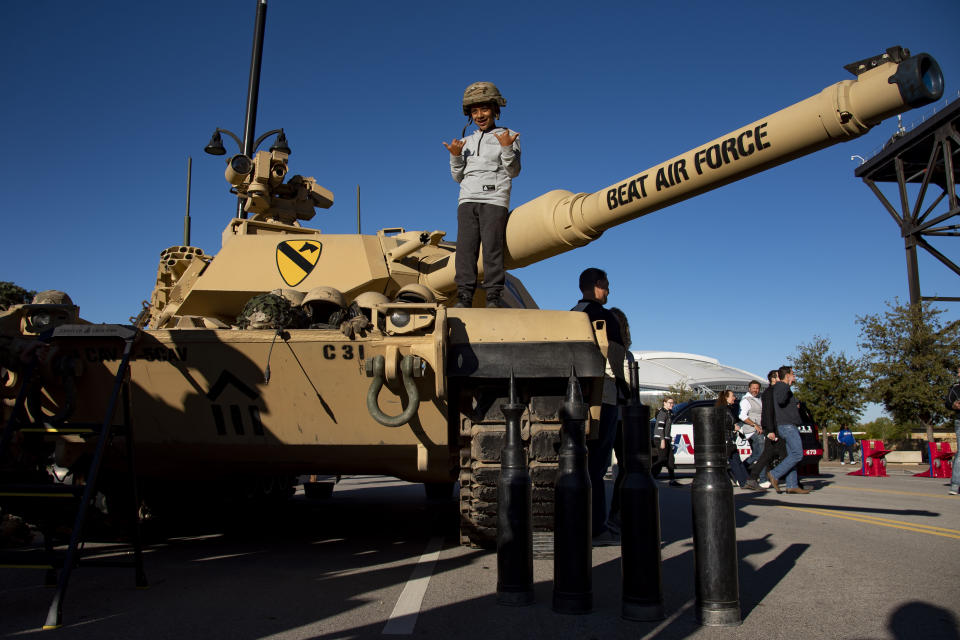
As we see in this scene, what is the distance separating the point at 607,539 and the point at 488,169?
2.90 meters

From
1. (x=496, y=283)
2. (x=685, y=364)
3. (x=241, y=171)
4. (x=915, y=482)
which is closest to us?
(x=496, y=283)

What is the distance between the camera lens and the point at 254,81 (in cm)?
1171

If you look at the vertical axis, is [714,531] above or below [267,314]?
below

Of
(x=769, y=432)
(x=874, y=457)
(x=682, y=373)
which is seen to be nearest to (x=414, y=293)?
(x=769, y=432)

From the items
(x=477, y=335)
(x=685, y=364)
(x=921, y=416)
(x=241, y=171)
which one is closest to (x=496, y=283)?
(x=477, y=335)

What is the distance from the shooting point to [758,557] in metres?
4.96

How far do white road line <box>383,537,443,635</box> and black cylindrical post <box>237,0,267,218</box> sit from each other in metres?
7.42

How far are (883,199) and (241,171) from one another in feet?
84.6

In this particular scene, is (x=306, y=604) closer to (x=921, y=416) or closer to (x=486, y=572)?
(x=486, y=572)

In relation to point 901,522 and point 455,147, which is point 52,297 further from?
point 901,522

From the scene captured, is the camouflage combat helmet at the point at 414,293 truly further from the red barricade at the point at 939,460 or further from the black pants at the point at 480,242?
the red barricade at the point at 939,460

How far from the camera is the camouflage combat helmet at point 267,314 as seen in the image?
491 cm

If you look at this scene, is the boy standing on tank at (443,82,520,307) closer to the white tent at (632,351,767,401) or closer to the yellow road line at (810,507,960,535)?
the yellow road line at (810,507,960,535)

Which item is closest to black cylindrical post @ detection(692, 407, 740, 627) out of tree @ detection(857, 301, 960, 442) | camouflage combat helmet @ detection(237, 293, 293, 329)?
camouflage combat helmet @ detection(237, 293, 293, 329)
